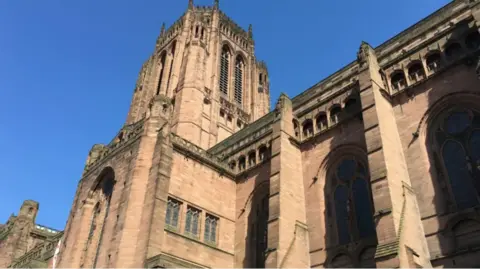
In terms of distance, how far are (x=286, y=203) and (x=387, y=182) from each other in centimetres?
545

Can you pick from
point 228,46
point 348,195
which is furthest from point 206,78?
point 348,195

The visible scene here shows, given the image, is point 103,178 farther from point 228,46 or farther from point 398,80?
point 228,46

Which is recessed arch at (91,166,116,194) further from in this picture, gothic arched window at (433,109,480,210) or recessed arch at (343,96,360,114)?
gothic arched window at (433,109,480,210)

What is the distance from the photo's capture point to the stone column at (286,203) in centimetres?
1758

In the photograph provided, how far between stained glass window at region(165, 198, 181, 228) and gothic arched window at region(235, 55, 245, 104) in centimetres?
2620

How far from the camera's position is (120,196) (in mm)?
21125

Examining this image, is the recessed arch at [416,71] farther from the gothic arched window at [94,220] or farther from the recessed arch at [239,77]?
the recessed arch at [239,77]

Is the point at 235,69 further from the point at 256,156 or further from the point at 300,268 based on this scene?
the point at 300,268

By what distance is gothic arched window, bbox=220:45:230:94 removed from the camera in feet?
148

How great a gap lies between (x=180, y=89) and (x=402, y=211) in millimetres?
28076

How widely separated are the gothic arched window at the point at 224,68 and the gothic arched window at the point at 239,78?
1564 mm

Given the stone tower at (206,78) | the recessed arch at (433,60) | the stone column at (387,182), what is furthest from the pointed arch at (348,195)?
the stone tower at (206,78)

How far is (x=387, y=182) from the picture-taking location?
14891 millimetres

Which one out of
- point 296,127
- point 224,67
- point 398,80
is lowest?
point 296,127
